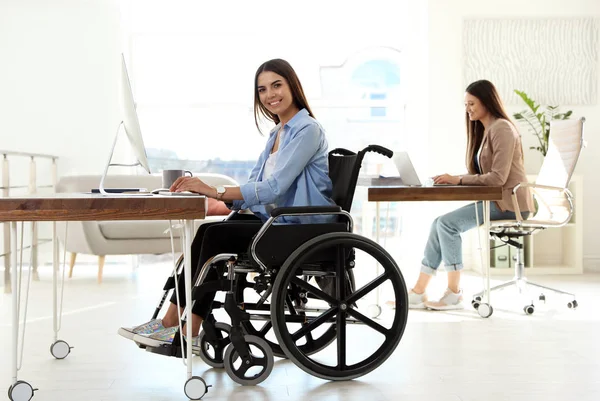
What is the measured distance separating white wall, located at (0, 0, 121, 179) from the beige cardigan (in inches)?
128

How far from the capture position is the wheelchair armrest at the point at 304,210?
229 cm

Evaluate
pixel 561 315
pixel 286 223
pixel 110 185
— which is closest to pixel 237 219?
pixel 286 223

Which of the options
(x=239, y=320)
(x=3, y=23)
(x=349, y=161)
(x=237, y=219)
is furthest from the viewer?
(x=3, y=23)

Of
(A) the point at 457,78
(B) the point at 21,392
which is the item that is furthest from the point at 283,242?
(A) the point at 457,78

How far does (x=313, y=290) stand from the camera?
7.71ft

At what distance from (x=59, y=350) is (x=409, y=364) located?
131 cm

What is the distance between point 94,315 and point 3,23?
10.5 feet

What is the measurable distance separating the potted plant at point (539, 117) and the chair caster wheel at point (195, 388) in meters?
3.94

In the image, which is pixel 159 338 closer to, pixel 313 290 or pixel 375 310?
pixel 313 290

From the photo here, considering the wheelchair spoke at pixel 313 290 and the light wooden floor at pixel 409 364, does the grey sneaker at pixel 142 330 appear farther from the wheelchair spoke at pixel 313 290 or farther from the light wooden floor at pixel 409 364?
the wheelchair spoke at pixel 313 290

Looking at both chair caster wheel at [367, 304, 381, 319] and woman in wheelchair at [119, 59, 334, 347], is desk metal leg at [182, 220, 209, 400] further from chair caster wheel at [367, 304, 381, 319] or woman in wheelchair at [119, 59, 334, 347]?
chair caster wheel at [367, 304, 381, 319]

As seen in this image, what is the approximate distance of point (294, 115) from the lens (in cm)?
265

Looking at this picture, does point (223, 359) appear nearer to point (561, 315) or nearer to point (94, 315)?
point (94, 315)

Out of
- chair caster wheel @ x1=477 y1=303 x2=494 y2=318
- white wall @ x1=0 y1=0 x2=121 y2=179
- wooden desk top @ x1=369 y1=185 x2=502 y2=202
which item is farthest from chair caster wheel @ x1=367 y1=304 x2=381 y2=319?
white wall @ x1=0 y1=0 x2=121 y2=179
